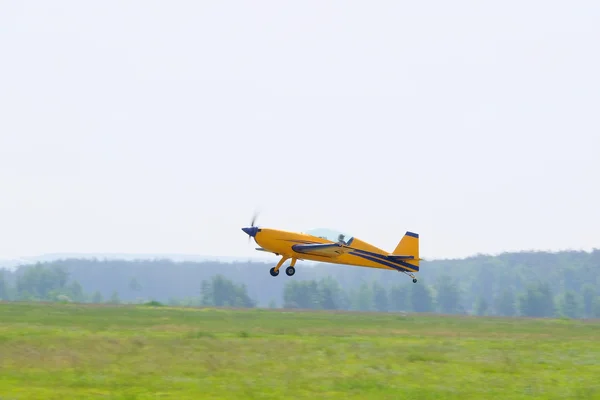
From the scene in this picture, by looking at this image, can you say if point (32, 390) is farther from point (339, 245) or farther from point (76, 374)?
point (339, 245)

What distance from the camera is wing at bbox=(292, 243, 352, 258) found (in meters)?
41.1

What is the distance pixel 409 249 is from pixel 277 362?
56.4 ft

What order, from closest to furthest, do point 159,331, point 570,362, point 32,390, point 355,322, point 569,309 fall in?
point 32,390 → point 570,362 → point 159,331 → point 355,322 → point 569,309

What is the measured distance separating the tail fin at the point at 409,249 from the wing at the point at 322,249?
169 inches

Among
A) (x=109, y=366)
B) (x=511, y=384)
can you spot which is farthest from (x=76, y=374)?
(x=511, y=384)

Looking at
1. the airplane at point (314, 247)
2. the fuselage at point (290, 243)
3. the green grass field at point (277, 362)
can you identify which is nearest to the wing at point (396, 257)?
the airplane at point (314, 247)

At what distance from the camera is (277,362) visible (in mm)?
29719

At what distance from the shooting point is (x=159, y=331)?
4153 centimetres

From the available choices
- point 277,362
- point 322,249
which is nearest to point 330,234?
point 322,249

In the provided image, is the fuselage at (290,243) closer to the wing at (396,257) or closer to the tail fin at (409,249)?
the wing at (396,257)

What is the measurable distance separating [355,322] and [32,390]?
117 ft

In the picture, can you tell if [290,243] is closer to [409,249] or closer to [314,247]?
[314,247]

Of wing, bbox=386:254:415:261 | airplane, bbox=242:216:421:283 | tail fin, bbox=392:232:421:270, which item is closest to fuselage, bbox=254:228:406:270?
airplane, bbox=242:216:421:283

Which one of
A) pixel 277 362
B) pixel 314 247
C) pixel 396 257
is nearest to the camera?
pixel 277 362
